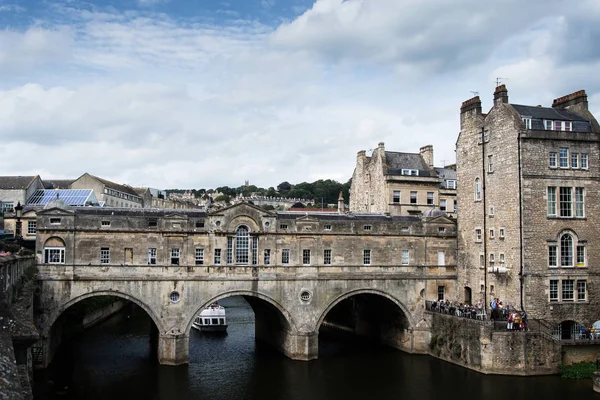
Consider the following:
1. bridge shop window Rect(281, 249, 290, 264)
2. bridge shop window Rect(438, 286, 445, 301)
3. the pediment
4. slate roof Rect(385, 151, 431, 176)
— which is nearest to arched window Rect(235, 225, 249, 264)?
bridge shop window Rect(281, 249, 290, 264)

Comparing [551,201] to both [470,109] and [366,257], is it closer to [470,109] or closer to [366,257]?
[470,109]

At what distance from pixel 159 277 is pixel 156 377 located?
6036mm

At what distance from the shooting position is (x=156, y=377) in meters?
33.4

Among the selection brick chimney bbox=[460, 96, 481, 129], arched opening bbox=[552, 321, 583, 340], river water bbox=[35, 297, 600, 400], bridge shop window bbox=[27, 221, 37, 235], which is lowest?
river water bbox=[35, 297, 600, 400]

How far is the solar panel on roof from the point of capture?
61.2m

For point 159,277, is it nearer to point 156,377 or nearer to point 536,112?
point 156,377

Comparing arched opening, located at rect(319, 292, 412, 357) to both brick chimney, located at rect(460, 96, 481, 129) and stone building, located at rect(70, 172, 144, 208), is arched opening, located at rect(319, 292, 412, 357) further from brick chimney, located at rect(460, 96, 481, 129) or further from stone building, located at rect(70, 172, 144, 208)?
stone building, located at rect(70, 172, 144, 208)

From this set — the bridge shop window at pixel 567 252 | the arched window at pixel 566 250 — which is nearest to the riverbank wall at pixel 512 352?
the bridge shop window at pixel 567 252

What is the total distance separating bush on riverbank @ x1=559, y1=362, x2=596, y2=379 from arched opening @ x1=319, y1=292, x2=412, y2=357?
1026cm

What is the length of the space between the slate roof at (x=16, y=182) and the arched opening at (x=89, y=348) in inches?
713

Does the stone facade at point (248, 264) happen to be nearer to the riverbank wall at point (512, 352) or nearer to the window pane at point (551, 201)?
the riverbank wall at point (512, 352)

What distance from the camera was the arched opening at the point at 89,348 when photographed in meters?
32.4

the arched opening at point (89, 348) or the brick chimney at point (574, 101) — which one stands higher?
the brick chimney at point (574, 101)

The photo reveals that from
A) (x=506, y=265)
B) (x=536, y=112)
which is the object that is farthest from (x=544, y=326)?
(x=536, y=112)
